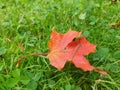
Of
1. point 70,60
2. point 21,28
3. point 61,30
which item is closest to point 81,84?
point 70,60

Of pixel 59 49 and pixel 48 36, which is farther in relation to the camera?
pixel 48 36

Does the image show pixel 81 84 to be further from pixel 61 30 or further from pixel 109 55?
pixel 61 30

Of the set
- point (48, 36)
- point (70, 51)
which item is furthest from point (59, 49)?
point (48, 36)

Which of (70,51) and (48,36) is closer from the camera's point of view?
(70,51)

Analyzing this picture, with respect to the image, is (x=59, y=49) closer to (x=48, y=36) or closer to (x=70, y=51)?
(x=70, y=51)
